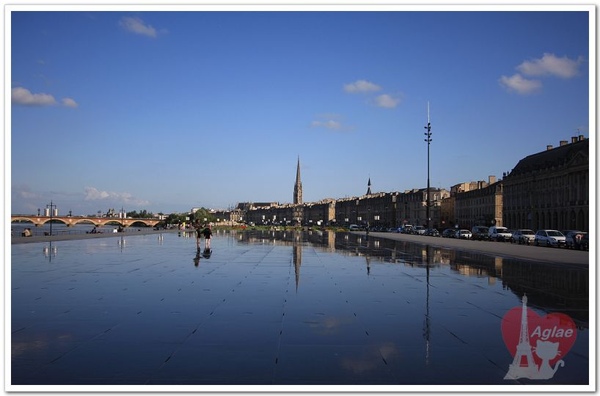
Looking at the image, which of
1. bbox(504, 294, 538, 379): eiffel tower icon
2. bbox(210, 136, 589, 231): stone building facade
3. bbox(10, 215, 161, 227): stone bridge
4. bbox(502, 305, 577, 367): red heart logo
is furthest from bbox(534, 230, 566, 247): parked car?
bbox(10, 215, 161, 227): stone bridge

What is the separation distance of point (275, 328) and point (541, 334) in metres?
4.21

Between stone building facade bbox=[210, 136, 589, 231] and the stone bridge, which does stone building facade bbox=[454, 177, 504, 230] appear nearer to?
stone building facade bbox=[210, 136, 589, 231]

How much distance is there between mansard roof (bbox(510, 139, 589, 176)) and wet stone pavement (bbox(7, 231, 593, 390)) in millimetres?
88389

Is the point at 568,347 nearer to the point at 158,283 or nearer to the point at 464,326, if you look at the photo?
the point at 464,326

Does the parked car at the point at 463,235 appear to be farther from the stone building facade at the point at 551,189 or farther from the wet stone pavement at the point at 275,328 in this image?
the wet stone pavement at the point at 275,328

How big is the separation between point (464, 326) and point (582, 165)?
95.8 metres

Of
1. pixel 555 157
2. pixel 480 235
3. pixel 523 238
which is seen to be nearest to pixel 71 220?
pixel 555 157

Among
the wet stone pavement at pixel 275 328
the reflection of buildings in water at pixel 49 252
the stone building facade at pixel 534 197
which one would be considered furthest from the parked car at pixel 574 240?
the stone building facade at pixel 534 197

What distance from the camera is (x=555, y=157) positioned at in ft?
363

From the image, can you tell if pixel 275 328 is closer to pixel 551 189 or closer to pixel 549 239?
pixel 549 239

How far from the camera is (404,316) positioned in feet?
33.5

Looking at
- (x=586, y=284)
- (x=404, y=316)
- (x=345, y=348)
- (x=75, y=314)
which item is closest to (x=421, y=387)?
(x=345, y=348)

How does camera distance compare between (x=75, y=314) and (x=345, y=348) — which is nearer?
(x=345, y=348)

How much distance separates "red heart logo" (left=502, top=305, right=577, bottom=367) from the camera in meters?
7.52
